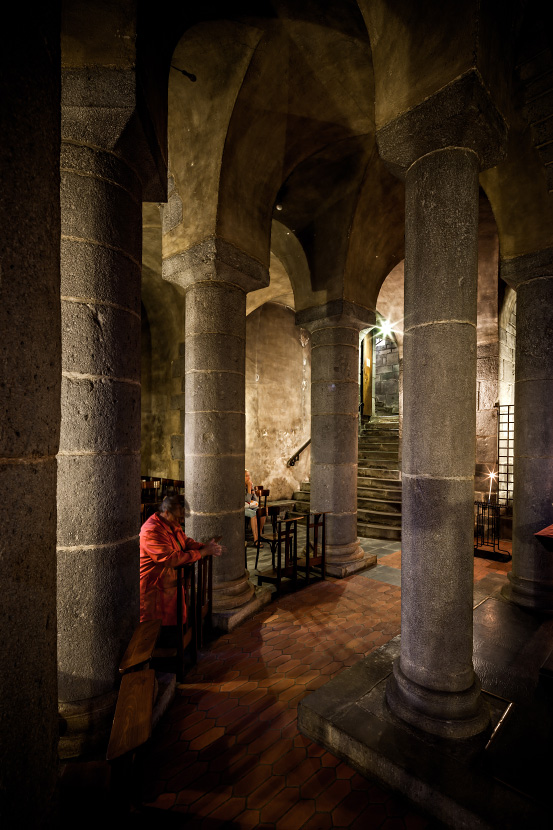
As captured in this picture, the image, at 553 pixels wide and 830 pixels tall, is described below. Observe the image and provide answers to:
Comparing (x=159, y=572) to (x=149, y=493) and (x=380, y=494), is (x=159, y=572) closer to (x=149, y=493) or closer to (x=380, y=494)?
(x=149, y=493)

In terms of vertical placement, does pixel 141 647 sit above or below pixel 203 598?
above

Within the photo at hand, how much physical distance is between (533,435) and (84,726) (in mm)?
4796

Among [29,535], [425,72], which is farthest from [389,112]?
[29,535]

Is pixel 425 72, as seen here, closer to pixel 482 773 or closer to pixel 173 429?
pixel 482 773

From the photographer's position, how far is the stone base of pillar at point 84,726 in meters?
2.23

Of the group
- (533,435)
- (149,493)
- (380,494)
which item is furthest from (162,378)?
(533,435)

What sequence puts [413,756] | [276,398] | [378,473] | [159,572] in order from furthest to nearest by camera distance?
[276,398] < [378,473] < [159,572] < [413,756]

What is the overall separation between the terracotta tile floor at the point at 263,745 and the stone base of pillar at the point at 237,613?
0.32 feet

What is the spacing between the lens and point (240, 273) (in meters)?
4.28

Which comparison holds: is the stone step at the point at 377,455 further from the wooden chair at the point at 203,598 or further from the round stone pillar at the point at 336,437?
the wooden chair at the point at 203,598

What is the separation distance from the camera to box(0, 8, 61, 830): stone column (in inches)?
40.5

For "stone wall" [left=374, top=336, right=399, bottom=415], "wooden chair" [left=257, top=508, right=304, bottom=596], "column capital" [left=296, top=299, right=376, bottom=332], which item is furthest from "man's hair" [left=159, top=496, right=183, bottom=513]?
"stone wall" [left=374, top=336, right=399, bottom=415]

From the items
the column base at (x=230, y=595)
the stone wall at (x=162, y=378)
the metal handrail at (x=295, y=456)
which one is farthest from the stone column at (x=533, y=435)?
the stone wall at (x=162, y=378)

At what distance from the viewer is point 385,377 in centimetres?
1571
